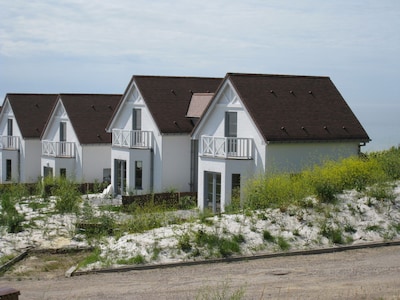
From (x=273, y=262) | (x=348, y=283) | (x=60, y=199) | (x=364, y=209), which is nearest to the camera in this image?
(x=348, y=283)

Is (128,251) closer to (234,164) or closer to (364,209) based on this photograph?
(364,209)

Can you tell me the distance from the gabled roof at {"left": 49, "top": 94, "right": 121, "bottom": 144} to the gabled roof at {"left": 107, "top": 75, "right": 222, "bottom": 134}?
18.7 feet

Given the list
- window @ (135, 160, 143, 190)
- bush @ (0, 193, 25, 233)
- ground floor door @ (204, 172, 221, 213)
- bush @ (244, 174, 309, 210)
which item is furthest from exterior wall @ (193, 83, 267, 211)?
bush @ (0, 193, 25, 233)

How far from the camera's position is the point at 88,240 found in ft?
81.5

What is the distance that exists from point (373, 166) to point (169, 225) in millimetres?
7789

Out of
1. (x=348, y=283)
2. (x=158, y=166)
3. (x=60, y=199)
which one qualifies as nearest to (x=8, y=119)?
(x=158, y=166)

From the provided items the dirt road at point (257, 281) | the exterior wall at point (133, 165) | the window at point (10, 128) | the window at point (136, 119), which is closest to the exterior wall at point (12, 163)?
the window at point (10, 128)

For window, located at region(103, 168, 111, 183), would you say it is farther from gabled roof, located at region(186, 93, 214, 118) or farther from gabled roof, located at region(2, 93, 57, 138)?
gabled roof, located at region(186, 93, 214, 118)

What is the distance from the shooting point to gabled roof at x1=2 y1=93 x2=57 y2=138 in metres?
49.3

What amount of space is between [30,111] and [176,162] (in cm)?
1684

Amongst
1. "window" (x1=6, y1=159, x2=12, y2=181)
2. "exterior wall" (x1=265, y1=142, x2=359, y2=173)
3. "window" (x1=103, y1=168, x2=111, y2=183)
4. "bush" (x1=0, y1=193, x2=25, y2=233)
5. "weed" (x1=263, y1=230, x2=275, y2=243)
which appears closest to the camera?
"weed" (x1=263, y1=230, x2=275, y2=243)

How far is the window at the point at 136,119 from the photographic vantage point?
129 ft

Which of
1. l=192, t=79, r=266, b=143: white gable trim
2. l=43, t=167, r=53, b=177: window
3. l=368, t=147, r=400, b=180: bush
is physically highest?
l=192, t=79, r=266, b=143: white gable trim

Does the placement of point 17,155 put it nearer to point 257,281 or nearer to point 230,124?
point 230,124
